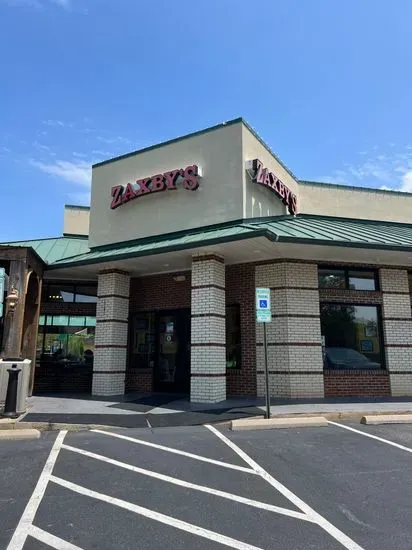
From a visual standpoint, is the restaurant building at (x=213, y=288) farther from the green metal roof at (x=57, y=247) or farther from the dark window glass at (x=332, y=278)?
the green metal roof at (x=57, y=247)

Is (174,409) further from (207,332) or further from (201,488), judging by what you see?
(201,488)

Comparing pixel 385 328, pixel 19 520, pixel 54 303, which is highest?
pixel 54 303

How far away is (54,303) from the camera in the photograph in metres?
15.2

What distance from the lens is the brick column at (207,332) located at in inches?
443

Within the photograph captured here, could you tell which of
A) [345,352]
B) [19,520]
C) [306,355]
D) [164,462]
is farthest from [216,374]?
[19,520]

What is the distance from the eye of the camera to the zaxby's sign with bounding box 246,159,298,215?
39.9 ft

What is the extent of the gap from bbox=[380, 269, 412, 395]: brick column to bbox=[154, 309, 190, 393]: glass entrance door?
5897 millimetres

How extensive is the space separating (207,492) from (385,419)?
17.9 ft

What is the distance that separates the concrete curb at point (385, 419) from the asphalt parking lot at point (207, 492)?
100 centimetres

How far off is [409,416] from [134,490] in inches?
266

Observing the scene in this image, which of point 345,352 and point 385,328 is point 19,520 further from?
point 385,328

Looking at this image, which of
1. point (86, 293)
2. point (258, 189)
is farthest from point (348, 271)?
point (86, 293)

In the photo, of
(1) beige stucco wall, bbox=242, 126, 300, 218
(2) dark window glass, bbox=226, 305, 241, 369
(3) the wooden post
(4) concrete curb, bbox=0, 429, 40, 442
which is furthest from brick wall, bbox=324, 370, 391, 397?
(3) the wooden post

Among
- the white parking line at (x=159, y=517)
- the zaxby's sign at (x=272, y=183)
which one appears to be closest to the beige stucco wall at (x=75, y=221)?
the zaxby's sign at (x=272, y=183)
